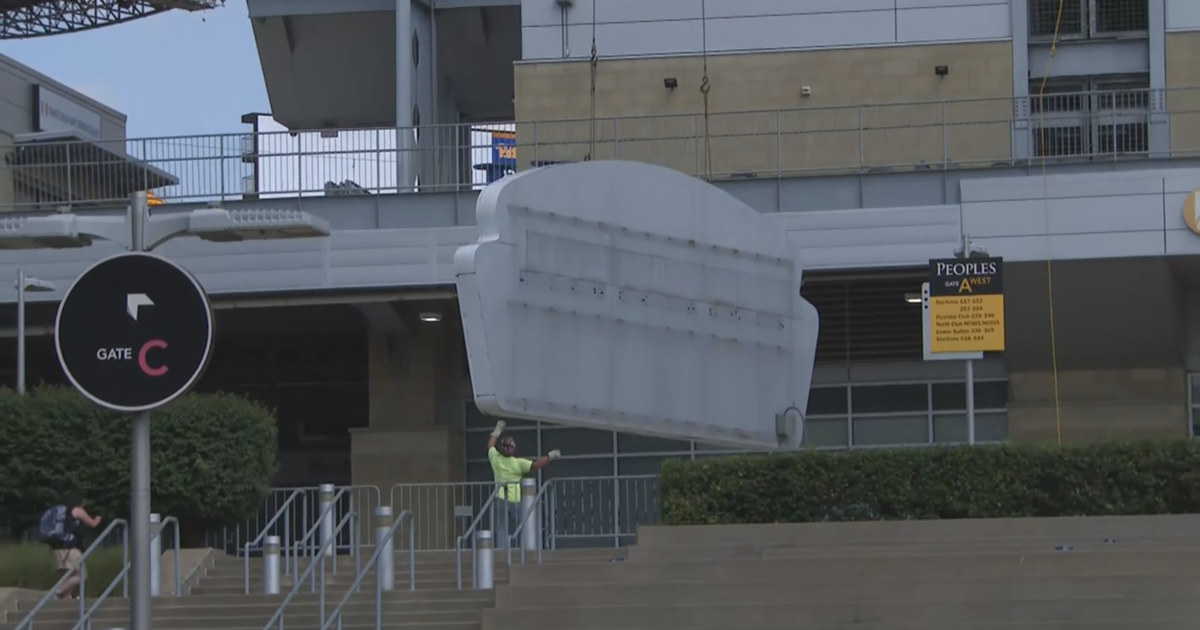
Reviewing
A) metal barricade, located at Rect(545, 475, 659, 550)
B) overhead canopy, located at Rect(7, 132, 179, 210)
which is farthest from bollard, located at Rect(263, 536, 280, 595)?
overhead canopy, located at Rect(7, 132, 179, 210)

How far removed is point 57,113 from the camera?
137 ft

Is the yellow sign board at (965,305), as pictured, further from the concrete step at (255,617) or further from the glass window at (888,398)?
the glass window at (888,398)

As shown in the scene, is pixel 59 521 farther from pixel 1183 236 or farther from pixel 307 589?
pixel 1183 236

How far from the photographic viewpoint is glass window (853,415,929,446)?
1161 inches

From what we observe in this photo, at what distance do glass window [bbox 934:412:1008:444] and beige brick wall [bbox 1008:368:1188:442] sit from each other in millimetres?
157

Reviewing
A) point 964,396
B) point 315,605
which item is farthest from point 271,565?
point 964,396

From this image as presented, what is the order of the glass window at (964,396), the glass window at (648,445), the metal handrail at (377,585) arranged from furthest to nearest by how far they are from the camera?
1. the glass window at (648,445)
2. the glass window at (964,396)
3. the metal handrail at (377,585)

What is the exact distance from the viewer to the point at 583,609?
16703mm

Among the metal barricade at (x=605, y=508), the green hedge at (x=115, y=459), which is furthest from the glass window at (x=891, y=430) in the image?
the green hedge at (x=115, y=459)

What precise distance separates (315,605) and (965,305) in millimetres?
7616

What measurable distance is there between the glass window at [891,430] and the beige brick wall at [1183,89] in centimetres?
580

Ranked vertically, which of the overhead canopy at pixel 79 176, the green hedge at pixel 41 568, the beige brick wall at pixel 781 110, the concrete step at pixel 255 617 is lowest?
the concrete step at pixel 255 617

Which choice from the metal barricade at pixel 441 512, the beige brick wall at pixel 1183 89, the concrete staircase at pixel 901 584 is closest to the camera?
the concrete staircase at pixel 901 584

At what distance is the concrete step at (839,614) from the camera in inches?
616
